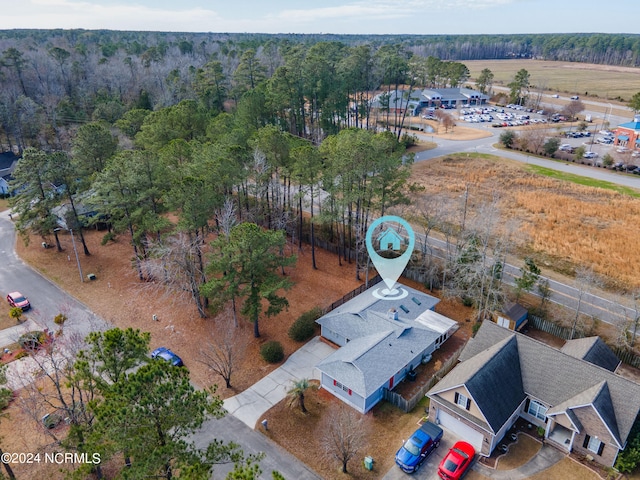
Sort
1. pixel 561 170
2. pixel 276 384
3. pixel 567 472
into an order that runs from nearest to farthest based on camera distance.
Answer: pixel 567 472 → pixel 276 384 → pixel 561 170

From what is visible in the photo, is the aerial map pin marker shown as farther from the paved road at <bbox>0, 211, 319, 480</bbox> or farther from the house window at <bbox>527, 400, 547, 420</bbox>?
the paved road at <bbox>0, 211, 319, 480</bbox>

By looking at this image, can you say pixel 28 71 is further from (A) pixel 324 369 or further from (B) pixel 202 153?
(A) pixel 324 369

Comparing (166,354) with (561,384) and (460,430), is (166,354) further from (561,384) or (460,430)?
(561,384)

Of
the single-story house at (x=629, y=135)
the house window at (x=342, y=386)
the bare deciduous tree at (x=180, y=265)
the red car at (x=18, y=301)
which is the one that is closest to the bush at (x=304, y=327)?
the house window at (x=342, y=386)

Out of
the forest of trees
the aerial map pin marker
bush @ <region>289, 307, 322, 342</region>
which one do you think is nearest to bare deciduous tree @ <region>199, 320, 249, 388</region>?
bush @ <region>289, 307, 322, 342</region>

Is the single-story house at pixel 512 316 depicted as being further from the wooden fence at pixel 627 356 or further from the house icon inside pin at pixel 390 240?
the house icon inside pin at pixel 390 240

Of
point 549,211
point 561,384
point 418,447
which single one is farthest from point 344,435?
point 549,211

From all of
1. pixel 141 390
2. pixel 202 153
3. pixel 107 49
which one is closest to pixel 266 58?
pixel 107 49
